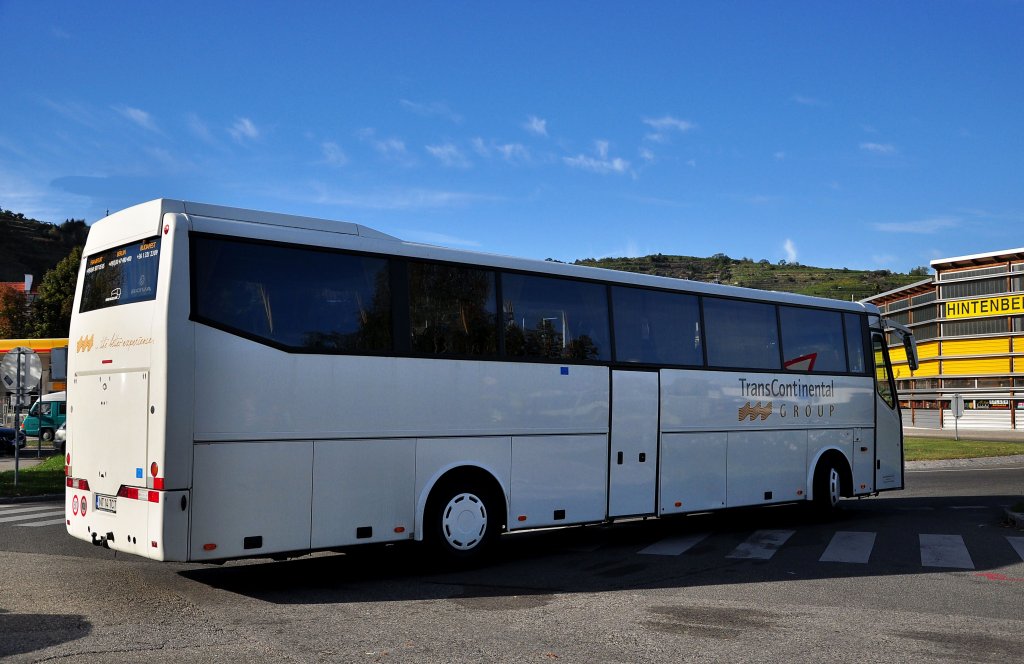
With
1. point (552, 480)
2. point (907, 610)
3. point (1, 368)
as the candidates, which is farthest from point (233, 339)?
point (1, 368)

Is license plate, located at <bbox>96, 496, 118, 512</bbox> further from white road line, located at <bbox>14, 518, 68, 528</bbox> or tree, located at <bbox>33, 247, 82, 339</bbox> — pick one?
tree, located at <bbox>33, 247, 82, 339</bbox>

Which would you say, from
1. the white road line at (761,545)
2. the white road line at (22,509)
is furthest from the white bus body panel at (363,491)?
the white road line at (22,509)

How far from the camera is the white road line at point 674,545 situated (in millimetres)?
11781

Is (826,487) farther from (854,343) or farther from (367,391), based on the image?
(367,391)

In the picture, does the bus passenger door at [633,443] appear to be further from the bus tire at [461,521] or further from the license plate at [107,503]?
the license plate at [107,503]

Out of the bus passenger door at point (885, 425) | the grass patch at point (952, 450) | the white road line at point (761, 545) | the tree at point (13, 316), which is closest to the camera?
the white road line at point (761, 545)

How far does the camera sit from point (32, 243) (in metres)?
129

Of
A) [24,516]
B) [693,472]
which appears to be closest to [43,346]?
[24,516]

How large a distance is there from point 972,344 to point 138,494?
59.6 m

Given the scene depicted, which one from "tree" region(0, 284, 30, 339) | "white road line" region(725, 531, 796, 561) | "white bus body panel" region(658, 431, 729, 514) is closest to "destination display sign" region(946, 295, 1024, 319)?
"white road line" region(725, 531, 796, 561)

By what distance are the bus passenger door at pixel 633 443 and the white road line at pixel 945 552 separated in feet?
11.2

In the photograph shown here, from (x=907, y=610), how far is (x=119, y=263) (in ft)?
26.0

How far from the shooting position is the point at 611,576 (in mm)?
9938

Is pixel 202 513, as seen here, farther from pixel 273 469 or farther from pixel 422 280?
pixel 422 280
